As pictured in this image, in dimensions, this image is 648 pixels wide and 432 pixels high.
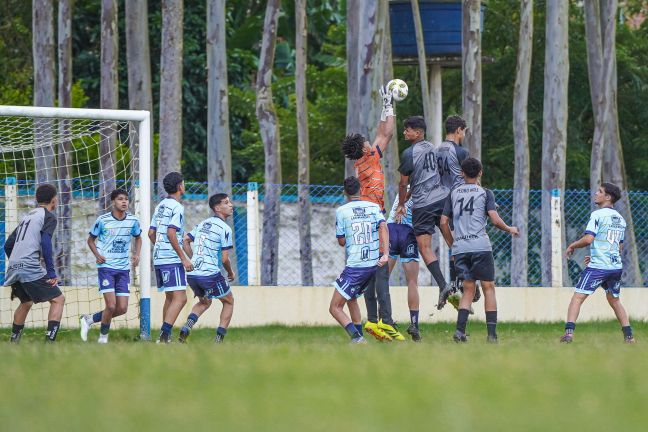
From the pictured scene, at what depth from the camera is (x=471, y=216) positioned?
1416cm

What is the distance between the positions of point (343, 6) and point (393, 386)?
2997cm

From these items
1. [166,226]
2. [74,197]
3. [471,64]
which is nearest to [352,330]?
[166,226]

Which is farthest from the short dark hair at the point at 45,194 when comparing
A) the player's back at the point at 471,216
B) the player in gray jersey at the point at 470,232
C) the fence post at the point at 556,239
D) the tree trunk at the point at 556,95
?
the tree trunk at the point at 556,95

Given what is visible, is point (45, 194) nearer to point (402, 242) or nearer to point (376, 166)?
point (376, 166)

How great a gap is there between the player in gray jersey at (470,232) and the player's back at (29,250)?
4048 mm

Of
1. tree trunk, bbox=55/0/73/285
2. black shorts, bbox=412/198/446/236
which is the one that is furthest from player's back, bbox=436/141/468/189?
tree trunk, bbox=55/0/73/285

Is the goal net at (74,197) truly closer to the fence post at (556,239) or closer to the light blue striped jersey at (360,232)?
the light blue striped jersey at (360,232)

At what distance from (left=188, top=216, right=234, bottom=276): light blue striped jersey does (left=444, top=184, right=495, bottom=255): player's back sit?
2.30 meters

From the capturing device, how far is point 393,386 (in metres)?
8.40

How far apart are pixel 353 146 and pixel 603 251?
297cm

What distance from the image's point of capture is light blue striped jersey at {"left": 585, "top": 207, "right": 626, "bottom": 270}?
599 inches

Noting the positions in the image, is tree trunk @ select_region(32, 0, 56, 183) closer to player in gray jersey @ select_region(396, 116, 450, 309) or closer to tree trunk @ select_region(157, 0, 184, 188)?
tree trunk @ select_region(157, 0, 184, 188)

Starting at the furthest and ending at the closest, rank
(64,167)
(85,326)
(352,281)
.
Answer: (64,167)
(85,326)
(352,281)

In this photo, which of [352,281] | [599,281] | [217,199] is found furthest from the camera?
[599,281]
